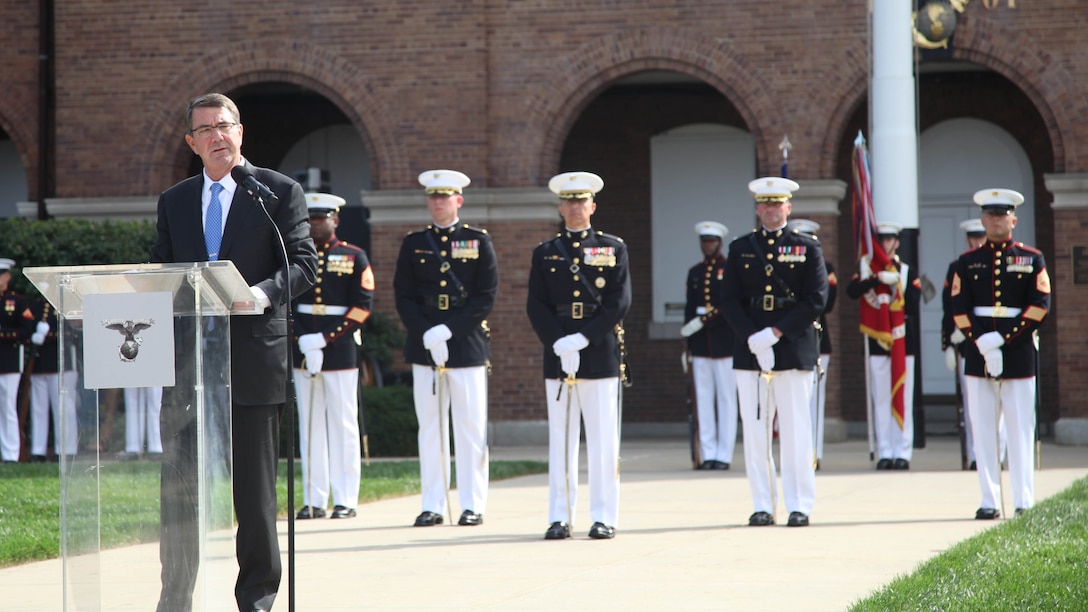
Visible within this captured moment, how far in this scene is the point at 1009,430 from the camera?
9.48 meters

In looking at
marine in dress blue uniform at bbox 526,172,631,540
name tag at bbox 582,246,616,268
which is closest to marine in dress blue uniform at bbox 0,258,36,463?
marine in dress blue uniform at bbox 526,172,631,540

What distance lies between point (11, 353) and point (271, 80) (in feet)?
14.7

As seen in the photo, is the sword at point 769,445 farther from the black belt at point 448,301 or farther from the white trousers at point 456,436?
the black belt at point 448,301

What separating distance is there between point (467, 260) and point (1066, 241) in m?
9.16

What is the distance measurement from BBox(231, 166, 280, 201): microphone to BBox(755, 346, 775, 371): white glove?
15.3 feet

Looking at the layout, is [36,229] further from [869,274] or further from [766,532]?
[766,532]

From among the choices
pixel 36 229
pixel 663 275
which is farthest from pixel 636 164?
pixel 36 229

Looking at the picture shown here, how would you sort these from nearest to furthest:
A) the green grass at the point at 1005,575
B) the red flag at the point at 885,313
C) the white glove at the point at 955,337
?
the green grass at the point at 1005,575 < the white glove at the point at 955,337 < the red flag at the point at 885,313

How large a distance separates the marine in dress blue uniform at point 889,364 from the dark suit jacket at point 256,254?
353 inches

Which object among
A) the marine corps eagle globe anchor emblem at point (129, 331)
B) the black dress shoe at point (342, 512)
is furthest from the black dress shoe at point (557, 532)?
the marine corps eagle globe anchor emblem at point (129, 331)

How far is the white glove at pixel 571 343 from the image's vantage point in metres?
8.59

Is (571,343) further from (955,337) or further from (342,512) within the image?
(955,337)

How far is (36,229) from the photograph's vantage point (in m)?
16.1

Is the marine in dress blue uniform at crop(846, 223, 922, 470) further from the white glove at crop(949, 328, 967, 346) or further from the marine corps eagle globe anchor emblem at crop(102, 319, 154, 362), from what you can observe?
the marine corps eagle globe anchor emblem at crop(102, 319, 154, 362)
